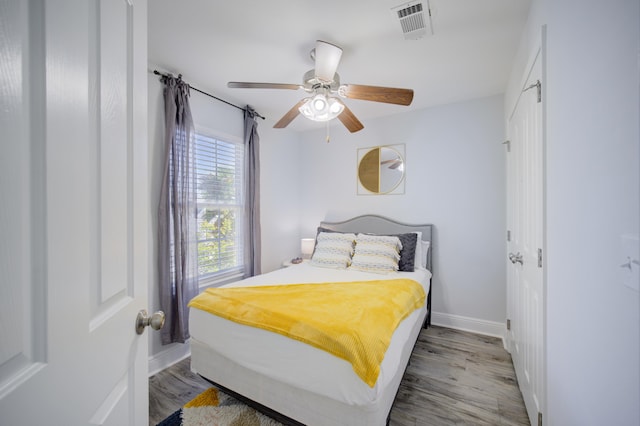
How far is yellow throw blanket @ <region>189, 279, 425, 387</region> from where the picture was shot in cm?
132

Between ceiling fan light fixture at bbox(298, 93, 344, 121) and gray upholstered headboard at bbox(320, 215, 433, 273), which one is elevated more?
ceiling fan light fixture at bbox(298, 93, 344, 121)

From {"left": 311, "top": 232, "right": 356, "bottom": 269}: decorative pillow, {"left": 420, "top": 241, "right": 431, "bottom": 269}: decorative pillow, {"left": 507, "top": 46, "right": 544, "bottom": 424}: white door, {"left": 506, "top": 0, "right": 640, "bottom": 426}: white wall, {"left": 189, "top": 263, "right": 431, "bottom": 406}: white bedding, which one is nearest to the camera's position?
{"left": 506, "top": 0, "right": 640, "bottom": 426}: white wall

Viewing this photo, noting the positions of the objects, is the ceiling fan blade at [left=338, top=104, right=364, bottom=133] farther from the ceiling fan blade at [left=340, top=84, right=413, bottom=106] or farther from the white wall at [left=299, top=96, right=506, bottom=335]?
the white wall at [left=299, top=96, right=506, bottom=335]

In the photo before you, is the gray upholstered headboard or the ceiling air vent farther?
the gray upholstered headboard

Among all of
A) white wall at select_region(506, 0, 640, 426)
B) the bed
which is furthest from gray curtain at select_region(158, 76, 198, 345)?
white wall at select_region(506, 0, 640, 426)

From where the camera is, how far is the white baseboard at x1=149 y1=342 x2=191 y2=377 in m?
2.22

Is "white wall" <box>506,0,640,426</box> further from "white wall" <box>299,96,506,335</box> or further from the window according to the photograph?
the window

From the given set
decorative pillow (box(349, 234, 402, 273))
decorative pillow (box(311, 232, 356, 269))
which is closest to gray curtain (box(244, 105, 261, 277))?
decorative pillow (box(311, 232, 356, 269))

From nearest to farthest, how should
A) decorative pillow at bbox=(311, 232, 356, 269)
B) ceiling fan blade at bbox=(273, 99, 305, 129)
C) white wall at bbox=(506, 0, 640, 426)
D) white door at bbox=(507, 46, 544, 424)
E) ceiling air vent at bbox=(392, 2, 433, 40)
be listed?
1. white wall at bbox=(506, 0, 640, 426)
2. white door at bbox=(507, 46, 544, 424)
3. ceiling air vent at bbox=(392, 2, 433, 40)
4. ceiling fan blade at bbox=(273, 99, 305, 129)
5. decorative pillow at bbox=(311, 232, 356, 269)

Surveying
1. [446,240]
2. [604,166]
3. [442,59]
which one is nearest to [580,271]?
[604,166]

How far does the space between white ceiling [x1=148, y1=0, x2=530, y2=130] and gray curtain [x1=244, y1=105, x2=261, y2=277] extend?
461 millimetres

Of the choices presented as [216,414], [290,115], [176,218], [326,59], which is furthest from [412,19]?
[216,414]

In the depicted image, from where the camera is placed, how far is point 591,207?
2.76 feet

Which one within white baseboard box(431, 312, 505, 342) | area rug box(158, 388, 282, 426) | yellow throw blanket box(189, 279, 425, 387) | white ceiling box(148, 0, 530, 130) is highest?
white ceiling box(148, 0, 530, 130)
